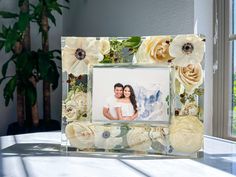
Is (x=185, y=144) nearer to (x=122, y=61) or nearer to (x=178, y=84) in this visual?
(x=178, y=84)

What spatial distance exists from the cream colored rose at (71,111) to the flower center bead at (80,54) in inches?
4.0

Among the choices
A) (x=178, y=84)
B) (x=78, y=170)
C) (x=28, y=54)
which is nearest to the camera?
(x=78, y=170)

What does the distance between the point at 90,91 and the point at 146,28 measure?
0.71m

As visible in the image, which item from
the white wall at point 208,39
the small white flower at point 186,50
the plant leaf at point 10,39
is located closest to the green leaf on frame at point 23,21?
the plant leaf at point 10,39

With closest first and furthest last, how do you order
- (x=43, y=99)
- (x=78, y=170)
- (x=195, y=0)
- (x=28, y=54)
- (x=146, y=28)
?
(x=78, y=170)
(x=195, y=0)
(x=146, y=28)
(x=28, y=54)
(x=43, y=99)

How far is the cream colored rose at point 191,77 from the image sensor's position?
0.67m

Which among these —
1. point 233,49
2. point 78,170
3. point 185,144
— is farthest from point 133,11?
point 78,170

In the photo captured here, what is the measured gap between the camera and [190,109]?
668mm

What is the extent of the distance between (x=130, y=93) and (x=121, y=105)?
3 centimetres

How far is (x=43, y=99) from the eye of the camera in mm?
1775

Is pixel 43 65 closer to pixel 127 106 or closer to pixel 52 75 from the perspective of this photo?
pixel 52 75

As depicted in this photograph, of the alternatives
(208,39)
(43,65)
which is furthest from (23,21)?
(208,39)

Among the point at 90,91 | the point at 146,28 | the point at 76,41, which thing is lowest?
the point at 90,91

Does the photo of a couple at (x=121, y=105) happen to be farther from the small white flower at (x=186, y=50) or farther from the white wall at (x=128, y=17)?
the white wall at (x=128, y=17)
